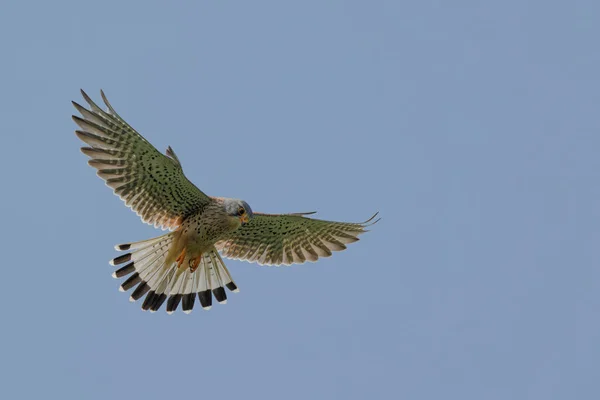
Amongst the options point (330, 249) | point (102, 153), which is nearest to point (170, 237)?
point (102, 153)

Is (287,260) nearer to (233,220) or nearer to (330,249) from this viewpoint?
(330,249)

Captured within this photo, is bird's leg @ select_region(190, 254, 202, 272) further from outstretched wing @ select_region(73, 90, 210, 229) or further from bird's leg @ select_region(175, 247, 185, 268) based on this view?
outstretched wing @ select_region(73, 90, 210, 229)

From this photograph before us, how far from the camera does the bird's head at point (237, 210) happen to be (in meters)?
13.6

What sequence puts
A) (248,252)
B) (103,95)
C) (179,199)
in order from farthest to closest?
(248,252)
(179,199)
(103,95)

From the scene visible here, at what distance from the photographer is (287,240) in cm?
1490

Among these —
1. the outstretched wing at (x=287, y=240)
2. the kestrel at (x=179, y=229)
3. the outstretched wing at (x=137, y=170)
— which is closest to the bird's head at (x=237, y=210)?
the kestrel at (x=179, y=229)

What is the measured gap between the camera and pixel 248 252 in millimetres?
14891

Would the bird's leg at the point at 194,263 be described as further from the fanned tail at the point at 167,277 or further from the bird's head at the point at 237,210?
the bird's head at the point at 237,210

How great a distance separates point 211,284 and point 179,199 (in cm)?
135

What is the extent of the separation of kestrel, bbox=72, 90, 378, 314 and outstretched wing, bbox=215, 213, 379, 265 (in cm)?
1

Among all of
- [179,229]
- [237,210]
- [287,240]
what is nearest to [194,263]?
[179,229]

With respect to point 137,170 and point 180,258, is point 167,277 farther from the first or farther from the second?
point 137,170

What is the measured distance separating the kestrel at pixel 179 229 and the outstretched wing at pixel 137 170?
1 centimetres

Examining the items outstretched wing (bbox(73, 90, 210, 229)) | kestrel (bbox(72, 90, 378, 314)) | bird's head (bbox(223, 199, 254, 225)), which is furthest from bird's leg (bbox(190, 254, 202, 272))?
bird's head (bbox(223, 199, 254, 225))
